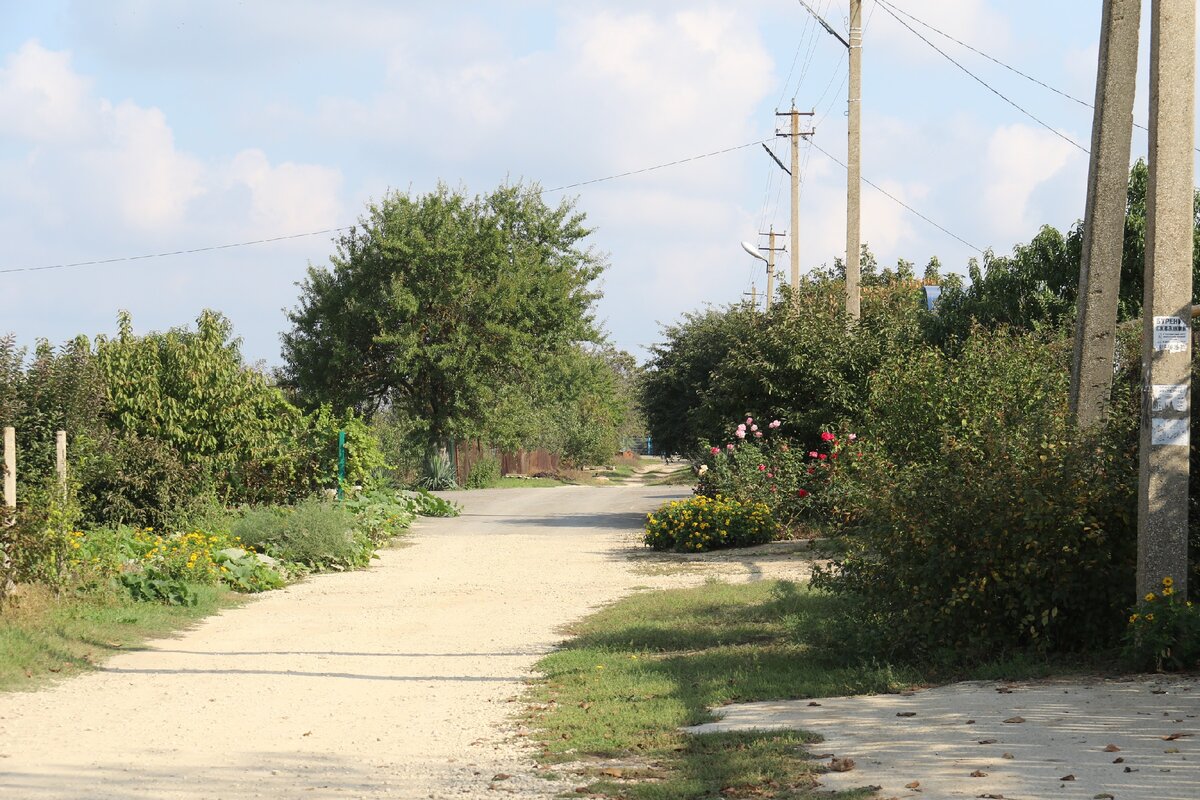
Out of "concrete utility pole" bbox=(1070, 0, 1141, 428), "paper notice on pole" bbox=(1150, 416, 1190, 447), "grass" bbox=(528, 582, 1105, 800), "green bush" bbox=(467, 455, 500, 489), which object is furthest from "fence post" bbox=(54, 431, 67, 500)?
"green bush" bbox=(467, 455, 500, 489)

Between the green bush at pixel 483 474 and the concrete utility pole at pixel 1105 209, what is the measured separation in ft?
126

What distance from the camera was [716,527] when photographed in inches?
830

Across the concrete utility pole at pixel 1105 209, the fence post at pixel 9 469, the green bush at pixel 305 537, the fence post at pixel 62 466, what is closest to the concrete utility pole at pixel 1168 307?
the concrete utility pole at pixel 1105 209

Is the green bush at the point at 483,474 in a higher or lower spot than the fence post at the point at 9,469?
lower

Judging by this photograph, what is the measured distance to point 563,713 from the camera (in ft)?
28.0

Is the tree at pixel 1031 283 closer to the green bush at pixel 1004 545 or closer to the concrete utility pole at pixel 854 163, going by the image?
A: the concrete utility pole at pixel 854 163

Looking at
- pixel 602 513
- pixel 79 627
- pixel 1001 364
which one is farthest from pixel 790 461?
pixel 79 627

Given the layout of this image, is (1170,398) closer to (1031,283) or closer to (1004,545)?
(1004,545)

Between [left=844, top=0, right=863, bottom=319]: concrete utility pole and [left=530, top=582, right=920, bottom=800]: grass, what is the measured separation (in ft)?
36.4

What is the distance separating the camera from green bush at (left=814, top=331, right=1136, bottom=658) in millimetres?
9047

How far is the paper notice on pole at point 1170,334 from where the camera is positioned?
28.9ft

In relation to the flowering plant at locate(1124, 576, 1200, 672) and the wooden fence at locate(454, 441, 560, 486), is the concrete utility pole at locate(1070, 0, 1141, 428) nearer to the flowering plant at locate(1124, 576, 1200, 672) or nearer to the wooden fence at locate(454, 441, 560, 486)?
the flowering plant at locate(1124, 576, 1200, 672)

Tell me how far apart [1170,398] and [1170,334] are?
0.45m

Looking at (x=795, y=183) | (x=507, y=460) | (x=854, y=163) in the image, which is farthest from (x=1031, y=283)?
(x=507, y=460)
